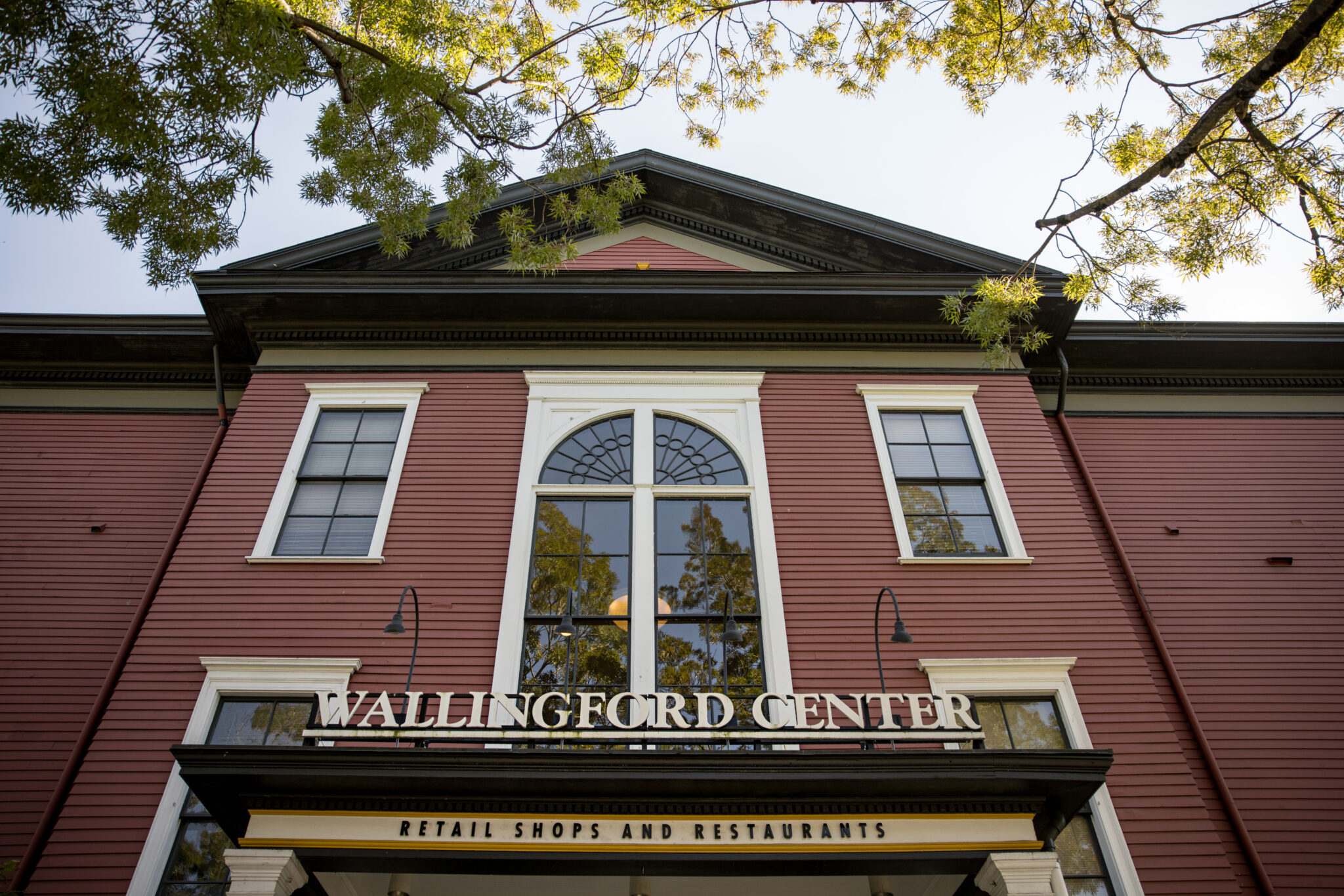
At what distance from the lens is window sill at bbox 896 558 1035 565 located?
34.7ft

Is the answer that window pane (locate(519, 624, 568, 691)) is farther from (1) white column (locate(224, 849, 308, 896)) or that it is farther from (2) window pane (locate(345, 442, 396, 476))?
(2) window pane (locate(345, 442, 396, 476))

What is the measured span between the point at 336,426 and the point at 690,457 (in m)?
4.78

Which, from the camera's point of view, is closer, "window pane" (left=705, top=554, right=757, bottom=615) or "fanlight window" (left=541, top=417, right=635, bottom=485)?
"window pane" (left=705, top=554, right=757, bottom=615)

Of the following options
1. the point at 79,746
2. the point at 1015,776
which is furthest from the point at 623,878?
the point at 79,746

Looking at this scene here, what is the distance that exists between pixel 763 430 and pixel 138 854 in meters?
8.25

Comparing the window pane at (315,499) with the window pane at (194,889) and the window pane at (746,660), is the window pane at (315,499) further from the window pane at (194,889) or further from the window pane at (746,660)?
the window pane at (746,660)

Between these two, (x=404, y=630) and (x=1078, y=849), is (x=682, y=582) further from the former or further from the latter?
(x=1078, y=849)

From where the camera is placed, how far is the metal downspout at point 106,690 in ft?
28.7

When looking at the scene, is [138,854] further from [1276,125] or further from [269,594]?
[1276,125]

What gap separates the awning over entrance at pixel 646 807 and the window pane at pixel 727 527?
12.4 feet

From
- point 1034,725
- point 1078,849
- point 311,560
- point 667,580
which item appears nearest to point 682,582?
point 667,580


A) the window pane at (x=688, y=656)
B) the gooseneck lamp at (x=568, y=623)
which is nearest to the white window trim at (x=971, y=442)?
the window pane at (x=688, y=656)

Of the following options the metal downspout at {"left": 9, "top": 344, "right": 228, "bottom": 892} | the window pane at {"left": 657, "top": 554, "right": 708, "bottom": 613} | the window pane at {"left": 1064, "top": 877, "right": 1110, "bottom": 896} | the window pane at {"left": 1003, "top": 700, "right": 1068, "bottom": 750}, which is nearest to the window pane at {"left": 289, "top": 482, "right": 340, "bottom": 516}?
the metal downspout at {"left": 9, "top": 344, "right": 228, "bottom": 892}

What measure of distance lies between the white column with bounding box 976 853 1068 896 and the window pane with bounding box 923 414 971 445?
594 cm
